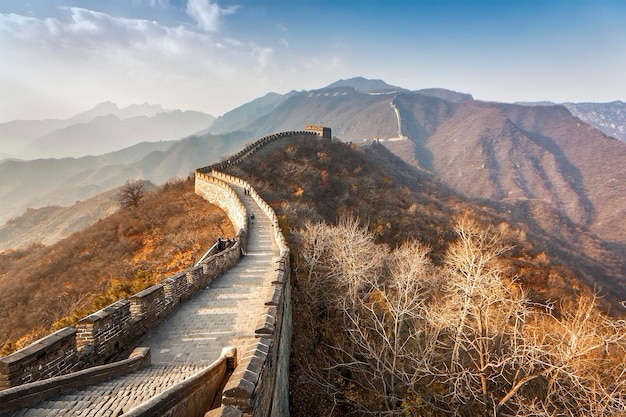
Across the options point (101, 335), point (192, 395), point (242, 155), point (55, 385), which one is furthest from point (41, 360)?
point (242, 155)

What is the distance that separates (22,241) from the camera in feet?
252

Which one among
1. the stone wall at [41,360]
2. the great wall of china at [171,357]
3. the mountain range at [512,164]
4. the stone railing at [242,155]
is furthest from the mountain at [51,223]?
the mountain range at [512,164]

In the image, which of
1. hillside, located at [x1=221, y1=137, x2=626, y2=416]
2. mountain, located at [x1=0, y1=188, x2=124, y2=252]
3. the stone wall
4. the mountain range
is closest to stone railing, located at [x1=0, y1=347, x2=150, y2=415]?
the stone wall

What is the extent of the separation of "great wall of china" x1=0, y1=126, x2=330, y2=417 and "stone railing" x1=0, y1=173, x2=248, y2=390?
0.02 m

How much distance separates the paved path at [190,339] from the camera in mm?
3642

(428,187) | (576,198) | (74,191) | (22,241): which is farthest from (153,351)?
(74,191)

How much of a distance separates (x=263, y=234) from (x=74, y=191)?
648ft

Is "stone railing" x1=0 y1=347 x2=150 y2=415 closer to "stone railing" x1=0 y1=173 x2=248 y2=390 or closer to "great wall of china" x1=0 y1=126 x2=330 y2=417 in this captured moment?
"great wall of china" x1=0 y1=126 x2=330 y2=417

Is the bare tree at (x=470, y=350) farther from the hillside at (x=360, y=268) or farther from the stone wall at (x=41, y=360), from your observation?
the stone wall at (x=41, y=360)

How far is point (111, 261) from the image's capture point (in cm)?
2158

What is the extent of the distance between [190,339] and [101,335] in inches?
71.7

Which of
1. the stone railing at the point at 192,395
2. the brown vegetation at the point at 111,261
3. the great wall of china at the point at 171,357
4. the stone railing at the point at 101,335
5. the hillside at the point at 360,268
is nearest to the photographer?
the stone railing at the point at 192,395

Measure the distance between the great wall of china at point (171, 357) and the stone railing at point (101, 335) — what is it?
0.05ft

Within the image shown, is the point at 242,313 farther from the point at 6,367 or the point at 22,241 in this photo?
the point at 22,241
